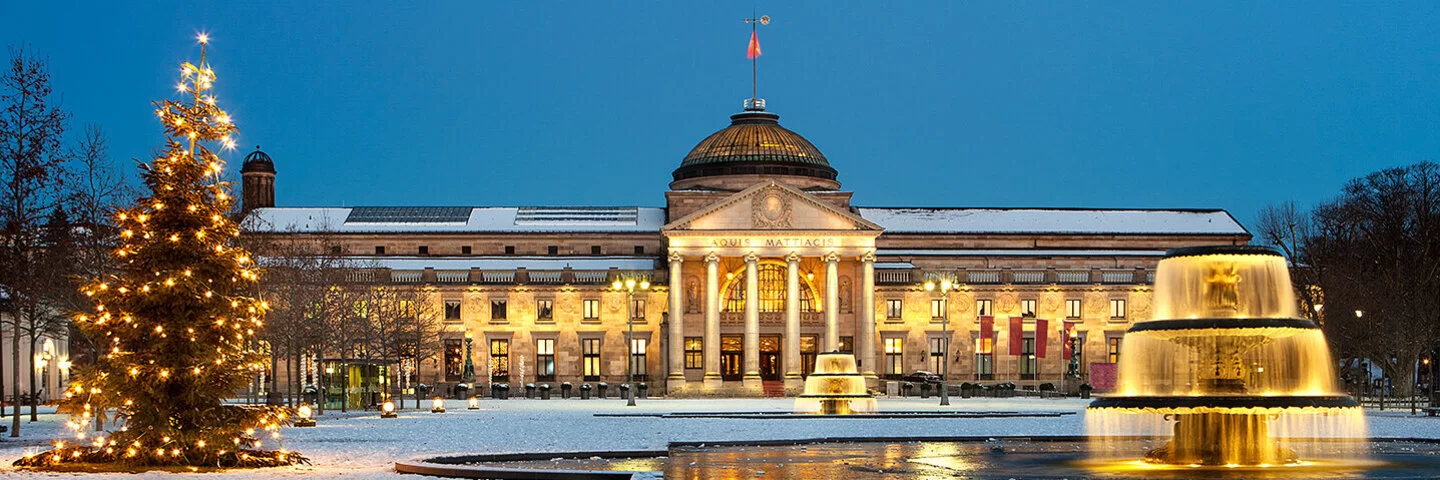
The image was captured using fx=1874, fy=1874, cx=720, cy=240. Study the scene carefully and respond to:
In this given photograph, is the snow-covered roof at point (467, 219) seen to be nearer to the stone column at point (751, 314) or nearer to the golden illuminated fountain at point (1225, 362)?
the stone column at point (751, 314)

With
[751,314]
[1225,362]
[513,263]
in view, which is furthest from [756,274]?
[1225,362]

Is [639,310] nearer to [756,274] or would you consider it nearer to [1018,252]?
[756,274]

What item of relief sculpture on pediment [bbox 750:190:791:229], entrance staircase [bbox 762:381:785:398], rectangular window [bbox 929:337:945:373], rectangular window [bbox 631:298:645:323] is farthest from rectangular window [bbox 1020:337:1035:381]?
rectangular window [bbox 631:298:645:323]

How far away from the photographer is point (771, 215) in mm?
103062

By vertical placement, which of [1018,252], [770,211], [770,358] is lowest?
[770,358]

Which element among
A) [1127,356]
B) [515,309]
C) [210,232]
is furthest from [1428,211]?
[210,232]

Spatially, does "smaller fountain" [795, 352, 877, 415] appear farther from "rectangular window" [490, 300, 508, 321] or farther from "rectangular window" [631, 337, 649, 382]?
"rectangular window" [490, 300, 508, 321]

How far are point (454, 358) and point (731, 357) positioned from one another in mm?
16063

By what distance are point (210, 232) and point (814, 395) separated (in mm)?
32073

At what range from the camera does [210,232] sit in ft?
100

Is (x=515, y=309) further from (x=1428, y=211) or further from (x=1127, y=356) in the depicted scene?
(x=1127, y=356)

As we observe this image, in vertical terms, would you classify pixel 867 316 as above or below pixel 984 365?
above

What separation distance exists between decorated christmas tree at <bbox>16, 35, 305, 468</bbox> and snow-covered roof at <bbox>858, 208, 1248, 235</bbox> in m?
87.9

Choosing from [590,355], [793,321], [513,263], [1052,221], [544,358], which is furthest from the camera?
[1052,221]
